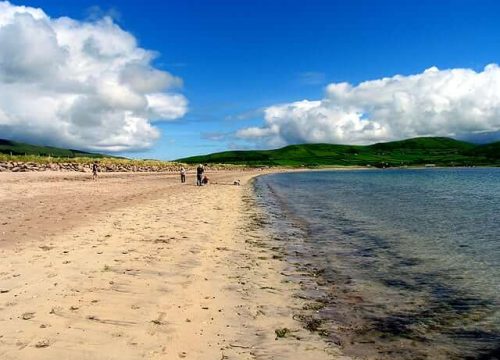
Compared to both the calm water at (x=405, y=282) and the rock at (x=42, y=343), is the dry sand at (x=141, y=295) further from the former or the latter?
the calm water at (x=405, y=282)

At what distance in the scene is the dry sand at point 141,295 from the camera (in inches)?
298

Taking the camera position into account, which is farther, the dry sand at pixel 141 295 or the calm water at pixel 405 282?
the calm water at pixel 405 282

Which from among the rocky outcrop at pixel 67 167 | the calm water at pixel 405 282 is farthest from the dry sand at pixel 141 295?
the rocky outcrop at pixel 67 167

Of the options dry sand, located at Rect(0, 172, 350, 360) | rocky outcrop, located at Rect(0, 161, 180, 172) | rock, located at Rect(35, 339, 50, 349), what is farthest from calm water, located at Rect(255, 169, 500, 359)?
rocky outcrop, located at Rect(0, 161, 180, 172)

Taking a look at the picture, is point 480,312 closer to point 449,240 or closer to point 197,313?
point 197,313

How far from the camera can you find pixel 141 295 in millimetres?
10289

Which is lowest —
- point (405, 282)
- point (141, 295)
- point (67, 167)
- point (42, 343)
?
point (405, 282)

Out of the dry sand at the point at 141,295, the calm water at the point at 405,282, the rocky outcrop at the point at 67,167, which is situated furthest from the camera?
the rocky outcrop at the point at 67,167

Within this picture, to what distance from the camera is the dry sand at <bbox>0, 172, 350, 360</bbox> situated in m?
7.57

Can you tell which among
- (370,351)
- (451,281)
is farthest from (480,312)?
(370,351)

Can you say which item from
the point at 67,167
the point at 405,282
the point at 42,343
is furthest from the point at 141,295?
the point at 67,167

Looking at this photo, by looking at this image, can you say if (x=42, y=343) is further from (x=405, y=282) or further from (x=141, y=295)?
(x=405, y=282)

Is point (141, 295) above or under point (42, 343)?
under

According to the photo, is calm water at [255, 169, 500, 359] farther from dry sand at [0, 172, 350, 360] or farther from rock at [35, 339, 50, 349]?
rock at [35, 339, 50, 349]
